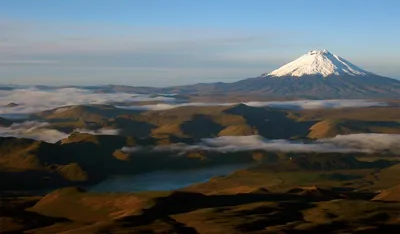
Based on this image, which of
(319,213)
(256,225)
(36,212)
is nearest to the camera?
(256,225)

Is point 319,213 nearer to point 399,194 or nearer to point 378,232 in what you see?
point 378,232

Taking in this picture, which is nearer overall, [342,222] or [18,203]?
[342,222]

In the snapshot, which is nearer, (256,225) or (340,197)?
(256,225)

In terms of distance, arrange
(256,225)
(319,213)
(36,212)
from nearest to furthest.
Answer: (256,225), (319,213), (36,212)

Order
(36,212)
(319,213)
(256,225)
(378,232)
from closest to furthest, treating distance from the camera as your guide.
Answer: (378,232)
(256,225)
(319,213)
(36,212)

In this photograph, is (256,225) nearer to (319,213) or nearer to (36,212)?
(319,213)

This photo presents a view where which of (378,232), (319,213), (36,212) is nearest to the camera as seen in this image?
(378,232)

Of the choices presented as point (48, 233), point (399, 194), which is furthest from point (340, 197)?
Answer: point (48, 233)

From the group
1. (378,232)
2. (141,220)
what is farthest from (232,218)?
(378,232)

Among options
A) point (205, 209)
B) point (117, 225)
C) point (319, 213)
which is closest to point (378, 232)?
point (319, 213)
